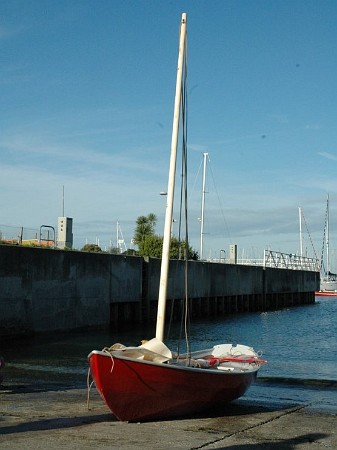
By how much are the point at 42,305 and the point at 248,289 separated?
34871mm

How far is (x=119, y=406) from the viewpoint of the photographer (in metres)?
11.4

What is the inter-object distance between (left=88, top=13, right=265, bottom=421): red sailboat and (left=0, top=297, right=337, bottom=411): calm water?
3.12m

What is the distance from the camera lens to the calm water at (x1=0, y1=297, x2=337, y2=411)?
17972mm

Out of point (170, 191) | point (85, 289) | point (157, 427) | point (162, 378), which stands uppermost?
point (170, 191)

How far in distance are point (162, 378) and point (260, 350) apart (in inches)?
797

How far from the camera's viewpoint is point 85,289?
3625 cm

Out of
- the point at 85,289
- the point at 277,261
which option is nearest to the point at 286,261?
the point at 277,261

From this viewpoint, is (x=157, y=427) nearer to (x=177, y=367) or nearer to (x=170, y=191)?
(x=177, y=367)

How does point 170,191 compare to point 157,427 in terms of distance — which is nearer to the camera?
point 157,427

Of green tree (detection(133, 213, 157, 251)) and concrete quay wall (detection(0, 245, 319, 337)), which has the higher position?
green tree (detection(133, 213, 157, 251))

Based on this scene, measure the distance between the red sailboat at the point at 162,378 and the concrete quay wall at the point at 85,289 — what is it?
7.88m

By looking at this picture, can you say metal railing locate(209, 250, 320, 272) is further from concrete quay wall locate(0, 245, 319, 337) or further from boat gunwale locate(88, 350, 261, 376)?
boat gunwale locate(88, 350, 261, 376)

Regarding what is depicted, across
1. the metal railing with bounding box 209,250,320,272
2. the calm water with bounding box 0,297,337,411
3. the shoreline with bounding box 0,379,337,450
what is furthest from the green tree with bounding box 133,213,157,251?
the shoreline with bounding box 0,379,337,450

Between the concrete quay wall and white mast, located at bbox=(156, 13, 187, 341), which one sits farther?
the concrete quay wall
